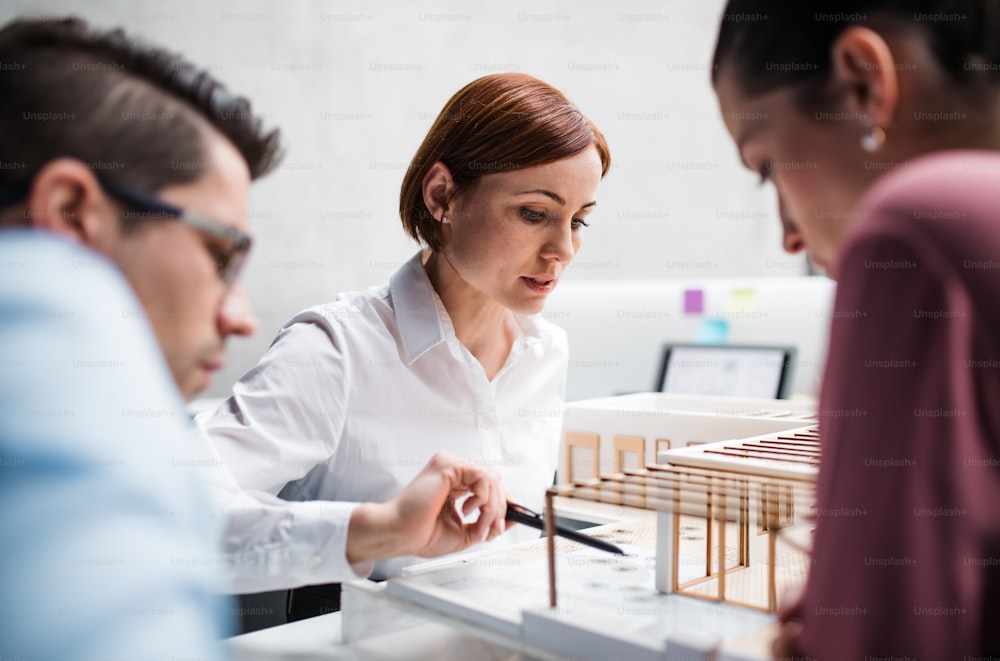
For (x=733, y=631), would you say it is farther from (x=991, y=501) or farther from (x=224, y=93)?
(x=224, y=93)

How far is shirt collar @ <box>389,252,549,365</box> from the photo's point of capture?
152 centimetres

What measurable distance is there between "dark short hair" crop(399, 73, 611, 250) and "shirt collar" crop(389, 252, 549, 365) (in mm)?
169

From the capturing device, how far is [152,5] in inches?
114

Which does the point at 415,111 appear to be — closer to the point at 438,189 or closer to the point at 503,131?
the point at 438,189

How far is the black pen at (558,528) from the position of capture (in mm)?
959

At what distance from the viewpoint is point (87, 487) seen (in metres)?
0.44

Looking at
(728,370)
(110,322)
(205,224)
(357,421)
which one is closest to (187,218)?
(205,224)

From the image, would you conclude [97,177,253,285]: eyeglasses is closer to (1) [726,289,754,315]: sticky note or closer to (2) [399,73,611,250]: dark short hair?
(2) [399,73,611,250]: dark short hair

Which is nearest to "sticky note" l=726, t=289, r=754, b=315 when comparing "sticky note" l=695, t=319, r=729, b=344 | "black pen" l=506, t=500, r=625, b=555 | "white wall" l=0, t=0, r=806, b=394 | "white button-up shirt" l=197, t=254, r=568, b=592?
"sticky note" l=695, t=319, r=729, b=344

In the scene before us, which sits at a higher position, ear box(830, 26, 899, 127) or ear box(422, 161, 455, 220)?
ear box(422, 161, 455, 220)

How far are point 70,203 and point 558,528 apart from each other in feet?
1.93

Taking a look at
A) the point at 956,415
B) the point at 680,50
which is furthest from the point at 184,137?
the point at 680,50

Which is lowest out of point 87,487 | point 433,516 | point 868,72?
point 433,516

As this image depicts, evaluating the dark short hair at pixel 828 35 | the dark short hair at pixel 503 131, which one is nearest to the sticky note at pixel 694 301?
the dark short hair at pixel 503 131
